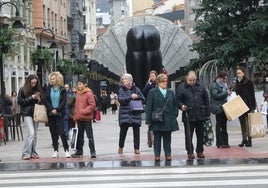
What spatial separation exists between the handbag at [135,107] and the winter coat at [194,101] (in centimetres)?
108

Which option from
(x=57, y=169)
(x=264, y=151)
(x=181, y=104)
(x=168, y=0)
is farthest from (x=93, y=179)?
(x=168, y=0)

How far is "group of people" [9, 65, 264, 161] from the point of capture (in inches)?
517

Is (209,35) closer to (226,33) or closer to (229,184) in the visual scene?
(226,33)

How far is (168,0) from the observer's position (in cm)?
14588

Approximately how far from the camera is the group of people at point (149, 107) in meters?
13.1

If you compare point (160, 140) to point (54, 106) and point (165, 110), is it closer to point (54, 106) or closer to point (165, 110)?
point (165, 110)

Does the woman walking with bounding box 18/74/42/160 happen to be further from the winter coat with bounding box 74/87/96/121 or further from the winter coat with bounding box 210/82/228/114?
the winter coat with bounding box 210/82/228/114

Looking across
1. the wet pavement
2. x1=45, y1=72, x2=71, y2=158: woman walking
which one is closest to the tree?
the wet pavement

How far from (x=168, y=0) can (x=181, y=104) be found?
134 m

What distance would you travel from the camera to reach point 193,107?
13492mm

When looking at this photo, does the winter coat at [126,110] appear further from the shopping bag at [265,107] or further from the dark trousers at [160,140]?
the shopping bag at [265,107]

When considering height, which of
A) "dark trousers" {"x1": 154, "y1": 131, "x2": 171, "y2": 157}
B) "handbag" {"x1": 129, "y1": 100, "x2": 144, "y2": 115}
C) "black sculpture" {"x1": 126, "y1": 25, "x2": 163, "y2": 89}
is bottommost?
"dark trousers" {"x1": 154, "y1": 131, "x2": 171, "y2": 157}

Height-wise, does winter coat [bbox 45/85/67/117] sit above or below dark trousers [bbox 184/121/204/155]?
above

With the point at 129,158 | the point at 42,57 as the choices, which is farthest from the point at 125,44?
the point at 129,158
